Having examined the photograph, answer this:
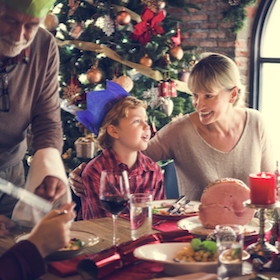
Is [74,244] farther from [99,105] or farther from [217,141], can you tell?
[217,141]

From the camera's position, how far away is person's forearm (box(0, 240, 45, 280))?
1.37m

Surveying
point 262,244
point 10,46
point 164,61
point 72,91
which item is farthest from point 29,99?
point 164,61

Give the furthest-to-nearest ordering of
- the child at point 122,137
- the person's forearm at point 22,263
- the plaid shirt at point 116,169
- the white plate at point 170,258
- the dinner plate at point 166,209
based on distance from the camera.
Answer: the child at point 122,137
the plaid shirt at point 116,169
the dinner plate at point 166,209
the white plate at point 170,258
the person's forearm at point 22,263

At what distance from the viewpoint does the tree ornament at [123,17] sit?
3488 millimetres

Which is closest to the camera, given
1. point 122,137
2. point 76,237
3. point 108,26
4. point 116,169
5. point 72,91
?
point 76,237

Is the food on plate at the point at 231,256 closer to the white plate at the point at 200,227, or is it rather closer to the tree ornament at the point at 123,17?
the white plate at the point at 200,227

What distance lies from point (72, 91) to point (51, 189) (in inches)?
70.9

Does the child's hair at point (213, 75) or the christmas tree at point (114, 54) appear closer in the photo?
the child's hair at point (213, 75)

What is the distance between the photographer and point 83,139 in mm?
3402

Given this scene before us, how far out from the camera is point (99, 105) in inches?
105

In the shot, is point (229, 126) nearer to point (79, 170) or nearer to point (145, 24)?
point (79, 170)

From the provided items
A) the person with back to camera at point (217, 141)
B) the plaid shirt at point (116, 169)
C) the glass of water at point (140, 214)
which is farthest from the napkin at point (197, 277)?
the person with back to camera at point (217, 141)

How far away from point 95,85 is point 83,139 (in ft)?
1.31

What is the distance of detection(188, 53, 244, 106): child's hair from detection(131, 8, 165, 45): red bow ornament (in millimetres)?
982
